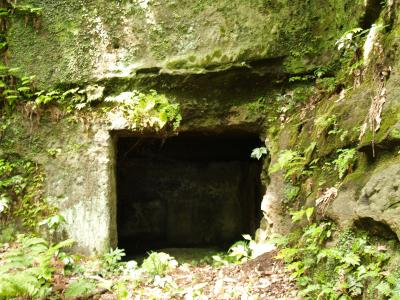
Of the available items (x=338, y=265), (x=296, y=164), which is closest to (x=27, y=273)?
(x=338, y=265)

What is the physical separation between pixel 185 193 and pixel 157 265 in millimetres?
4335

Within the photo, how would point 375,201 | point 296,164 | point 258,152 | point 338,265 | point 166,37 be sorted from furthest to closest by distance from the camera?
1. point 166,37
2. point 258,152
3. point 296,164
4. point 338,265
5. point 375,201

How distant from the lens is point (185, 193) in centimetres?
934

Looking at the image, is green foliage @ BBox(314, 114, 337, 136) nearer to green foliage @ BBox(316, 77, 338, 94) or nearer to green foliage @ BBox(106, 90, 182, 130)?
green foliage @ BBox(316, 77, 338, 94)

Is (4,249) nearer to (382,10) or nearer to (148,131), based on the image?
(148,131)

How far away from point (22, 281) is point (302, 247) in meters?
2.63

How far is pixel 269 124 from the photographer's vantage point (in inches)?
234

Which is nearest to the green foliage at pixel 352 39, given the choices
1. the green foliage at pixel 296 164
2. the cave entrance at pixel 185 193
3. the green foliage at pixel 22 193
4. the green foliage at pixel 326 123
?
the green foliage at pixel 326 123

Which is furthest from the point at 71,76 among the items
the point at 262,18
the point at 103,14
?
the point at 262,18

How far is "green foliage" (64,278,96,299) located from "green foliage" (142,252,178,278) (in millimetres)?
980

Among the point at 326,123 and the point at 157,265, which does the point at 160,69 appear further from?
the point at 157,265

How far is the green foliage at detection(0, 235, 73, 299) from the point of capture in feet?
11.1

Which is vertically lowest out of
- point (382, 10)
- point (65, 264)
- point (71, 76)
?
point (65, 264)

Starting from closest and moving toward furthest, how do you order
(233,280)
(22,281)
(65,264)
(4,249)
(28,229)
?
1. (22,281)
2. (233,280)
3. (65,264)
4. (4,249)
5. (28,229)
